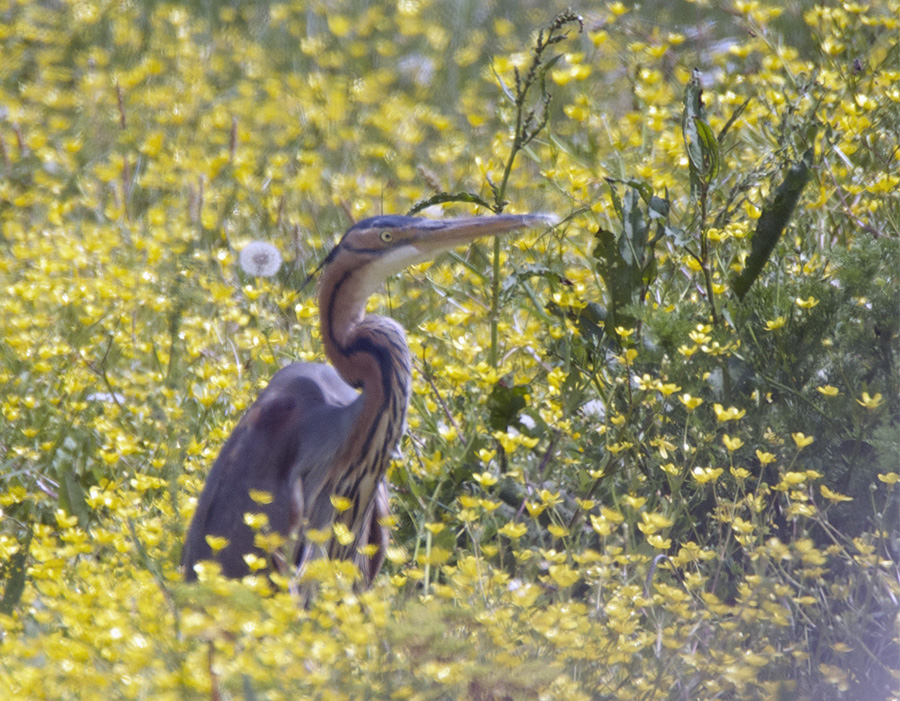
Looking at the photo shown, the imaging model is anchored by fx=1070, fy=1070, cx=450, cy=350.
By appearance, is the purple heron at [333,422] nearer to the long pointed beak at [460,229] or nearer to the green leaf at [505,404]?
the long pointed beak at [460,229]

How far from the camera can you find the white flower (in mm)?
3578

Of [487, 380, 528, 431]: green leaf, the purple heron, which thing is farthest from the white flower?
the purple heron

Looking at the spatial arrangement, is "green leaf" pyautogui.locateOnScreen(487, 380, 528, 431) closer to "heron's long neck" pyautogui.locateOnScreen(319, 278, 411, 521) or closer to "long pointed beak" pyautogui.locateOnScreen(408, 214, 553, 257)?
"heron's long neck" pyautogui.locateOnScreen(319, 278, 411, 521)

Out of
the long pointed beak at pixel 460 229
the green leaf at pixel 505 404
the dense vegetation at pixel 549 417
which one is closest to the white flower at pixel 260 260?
the dense vegetation at pixel 549 417

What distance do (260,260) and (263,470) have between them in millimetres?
1489

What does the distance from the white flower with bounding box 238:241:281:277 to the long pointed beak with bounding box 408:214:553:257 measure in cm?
134

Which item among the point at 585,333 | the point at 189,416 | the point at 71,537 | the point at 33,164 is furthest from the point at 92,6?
the point at 71,537

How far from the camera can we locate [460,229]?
226 cm

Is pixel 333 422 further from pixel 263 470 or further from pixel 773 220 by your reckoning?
pixel 773 220

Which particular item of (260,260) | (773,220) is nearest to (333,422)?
(773,220)

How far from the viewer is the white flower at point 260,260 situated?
3.58 meters

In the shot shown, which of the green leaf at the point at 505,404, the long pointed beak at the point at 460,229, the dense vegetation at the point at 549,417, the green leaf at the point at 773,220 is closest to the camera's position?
the dense vegetation at the point at 549,417

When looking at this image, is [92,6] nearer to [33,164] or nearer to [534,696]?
[33,164]

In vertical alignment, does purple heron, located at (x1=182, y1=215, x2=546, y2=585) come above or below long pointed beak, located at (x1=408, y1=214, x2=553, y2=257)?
below
